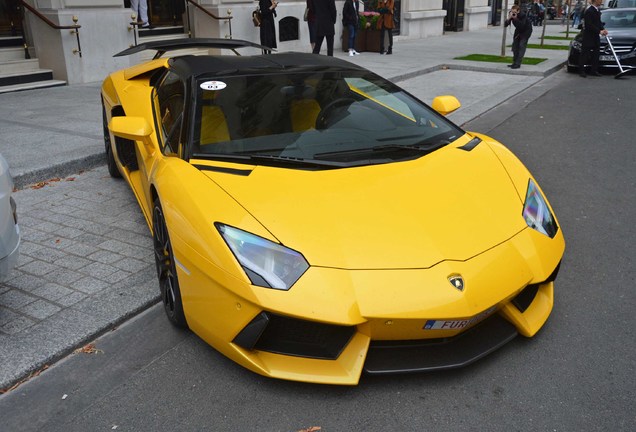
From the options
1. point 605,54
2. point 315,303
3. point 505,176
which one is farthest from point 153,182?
point 605,54

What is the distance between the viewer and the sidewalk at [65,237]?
320cm

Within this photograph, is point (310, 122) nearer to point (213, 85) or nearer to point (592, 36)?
point (213, 85)

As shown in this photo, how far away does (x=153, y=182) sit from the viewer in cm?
350

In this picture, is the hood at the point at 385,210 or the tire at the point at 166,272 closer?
the hood at the point at 385,210

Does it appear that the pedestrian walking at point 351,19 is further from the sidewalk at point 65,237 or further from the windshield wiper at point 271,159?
the windshield wiper at point 271,159

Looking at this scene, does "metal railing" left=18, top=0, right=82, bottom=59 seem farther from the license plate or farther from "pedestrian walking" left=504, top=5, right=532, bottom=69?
the license plate

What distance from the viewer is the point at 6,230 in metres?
3.02

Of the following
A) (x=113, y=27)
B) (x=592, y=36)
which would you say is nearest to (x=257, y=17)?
(x=113, y=27)

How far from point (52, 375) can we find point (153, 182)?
1.20 meters

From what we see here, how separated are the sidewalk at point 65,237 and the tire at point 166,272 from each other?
0.86ft

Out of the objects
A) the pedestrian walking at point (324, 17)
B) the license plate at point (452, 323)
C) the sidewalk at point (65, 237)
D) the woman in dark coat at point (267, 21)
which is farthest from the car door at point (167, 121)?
the woman in dark coat at point (267, 21)

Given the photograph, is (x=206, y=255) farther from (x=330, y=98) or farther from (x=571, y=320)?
(x=571, y=320)

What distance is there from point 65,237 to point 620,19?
589 inches

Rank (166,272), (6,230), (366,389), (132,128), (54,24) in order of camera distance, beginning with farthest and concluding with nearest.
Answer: (54,24) → (132,128) → (166,272) → (6,230) → (366,389)
